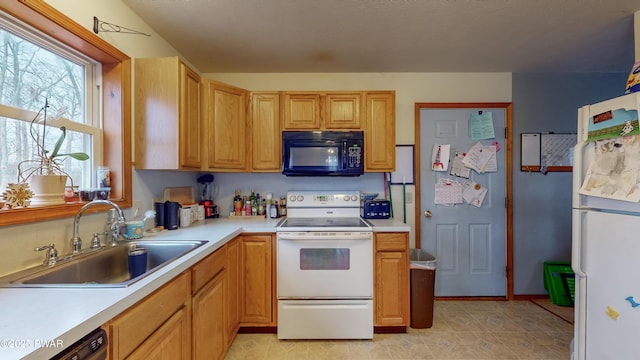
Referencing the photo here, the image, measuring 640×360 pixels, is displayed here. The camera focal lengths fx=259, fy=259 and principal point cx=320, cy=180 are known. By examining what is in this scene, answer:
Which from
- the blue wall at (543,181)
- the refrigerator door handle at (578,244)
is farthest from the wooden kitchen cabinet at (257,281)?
the blue wall at (543,181)

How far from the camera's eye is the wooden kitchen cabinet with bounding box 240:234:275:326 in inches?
82.4

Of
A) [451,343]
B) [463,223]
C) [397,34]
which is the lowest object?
[451,343]

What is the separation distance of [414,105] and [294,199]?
1628 millimetres

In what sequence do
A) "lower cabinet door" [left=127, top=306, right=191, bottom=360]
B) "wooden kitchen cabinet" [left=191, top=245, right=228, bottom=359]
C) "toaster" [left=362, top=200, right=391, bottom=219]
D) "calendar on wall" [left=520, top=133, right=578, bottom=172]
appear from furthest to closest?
"calendar on wall" [left=520, top=133, right=578, bottom=172] → "toaster" [left=362, top=200, right=391, bottom=219] → "wooden kitchen cabinet" [left=191, top=245, right=228, bottom=359] → "lower cabinet door" [left=127, top=306, right=191, bottom=360]

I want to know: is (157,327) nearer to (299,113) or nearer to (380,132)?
(299,113)

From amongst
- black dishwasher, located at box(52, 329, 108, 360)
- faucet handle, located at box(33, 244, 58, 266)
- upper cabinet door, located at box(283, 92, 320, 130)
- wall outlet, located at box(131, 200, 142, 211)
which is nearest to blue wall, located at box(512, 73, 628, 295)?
upper cabinet door, located at box(283, 92, 320, 130)

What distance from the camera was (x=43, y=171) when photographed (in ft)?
4.25

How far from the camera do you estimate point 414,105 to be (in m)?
2.78

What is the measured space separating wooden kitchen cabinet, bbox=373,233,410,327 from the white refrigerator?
1017mm

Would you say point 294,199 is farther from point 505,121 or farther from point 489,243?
point 505,121

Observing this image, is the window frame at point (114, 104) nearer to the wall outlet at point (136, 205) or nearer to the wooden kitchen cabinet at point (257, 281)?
the wall outlet at point (136, 205)

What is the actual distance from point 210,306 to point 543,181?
3356 mm

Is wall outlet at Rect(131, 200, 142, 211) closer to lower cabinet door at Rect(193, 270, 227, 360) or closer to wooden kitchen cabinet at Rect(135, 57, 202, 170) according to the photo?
wooden kitchen cabinet at Rect(135, 57, 202, 170)

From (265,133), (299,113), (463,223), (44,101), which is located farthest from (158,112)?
(463,223)
